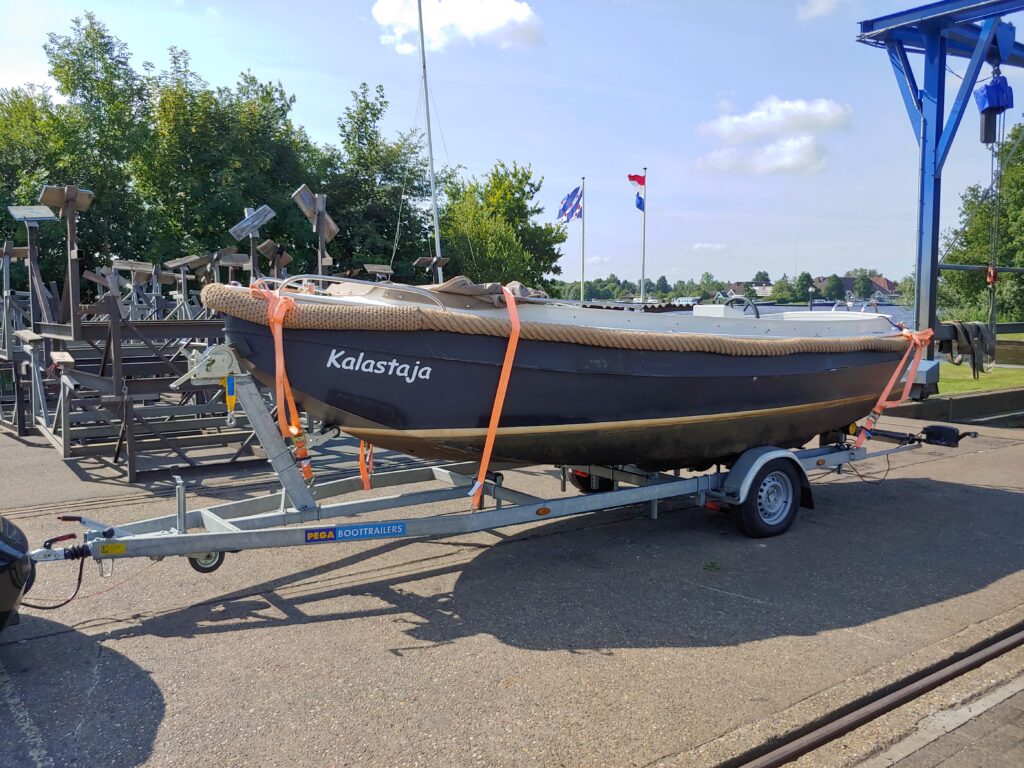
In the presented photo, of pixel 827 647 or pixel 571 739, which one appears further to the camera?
pixel 827 647

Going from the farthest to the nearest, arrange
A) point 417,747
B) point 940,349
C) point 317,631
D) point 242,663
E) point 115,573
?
point 940,349 → point 115,573 → point 317,631 → point 242,663 → point 417,747

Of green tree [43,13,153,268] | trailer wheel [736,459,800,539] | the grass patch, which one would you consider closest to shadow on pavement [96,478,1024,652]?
trailer wheel [736,459,800,539]

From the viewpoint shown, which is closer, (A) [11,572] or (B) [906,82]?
(A) [11,572]

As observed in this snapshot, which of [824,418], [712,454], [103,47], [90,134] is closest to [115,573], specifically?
[712,454]

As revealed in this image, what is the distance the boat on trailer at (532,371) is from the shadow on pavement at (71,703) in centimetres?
166

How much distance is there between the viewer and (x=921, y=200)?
40.8 feet

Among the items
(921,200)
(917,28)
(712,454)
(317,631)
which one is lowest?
(317,631)

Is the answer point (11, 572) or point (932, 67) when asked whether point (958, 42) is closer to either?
point (932, 67)

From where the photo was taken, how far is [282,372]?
14.5 ft

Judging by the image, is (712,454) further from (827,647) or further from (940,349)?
(940,349)

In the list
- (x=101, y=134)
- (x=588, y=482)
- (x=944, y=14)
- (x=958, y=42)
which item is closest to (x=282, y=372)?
(x=588, y=482)

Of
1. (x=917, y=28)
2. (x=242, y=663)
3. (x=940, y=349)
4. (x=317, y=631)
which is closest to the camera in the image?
(x=242, y=663)

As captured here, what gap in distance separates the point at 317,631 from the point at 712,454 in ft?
10.6

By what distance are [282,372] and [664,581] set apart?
269 cm
